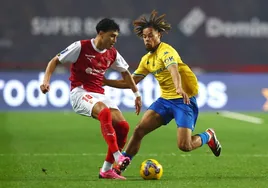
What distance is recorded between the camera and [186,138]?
1102 cm

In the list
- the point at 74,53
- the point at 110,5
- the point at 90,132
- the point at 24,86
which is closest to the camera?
the point at 74,53

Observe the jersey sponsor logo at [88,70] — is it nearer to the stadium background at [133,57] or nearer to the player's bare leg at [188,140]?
the player's bare leg at [188,140]

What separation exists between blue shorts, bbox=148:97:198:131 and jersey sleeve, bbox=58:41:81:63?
3.99 feet

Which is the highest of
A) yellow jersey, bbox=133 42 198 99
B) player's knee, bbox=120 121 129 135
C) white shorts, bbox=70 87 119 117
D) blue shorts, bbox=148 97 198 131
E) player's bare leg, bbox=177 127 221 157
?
yellow jersey, bbox=133 42 198 99

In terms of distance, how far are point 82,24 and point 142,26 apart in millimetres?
11294

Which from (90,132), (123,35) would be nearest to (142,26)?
(90,132)

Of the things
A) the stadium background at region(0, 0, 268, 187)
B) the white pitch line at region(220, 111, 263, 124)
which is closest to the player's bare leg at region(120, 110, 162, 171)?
the stadium background at region(0, 0, 268, 187)

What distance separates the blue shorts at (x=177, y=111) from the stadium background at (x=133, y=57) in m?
4.33

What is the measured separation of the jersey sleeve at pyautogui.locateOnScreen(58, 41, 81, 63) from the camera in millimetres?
10766

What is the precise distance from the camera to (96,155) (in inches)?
530

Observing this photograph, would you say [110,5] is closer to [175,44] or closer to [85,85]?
[175,44]

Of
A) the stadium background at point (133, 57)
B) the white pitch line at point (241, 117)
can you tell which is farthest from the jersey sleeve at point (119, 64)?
the white pitch line at point (241, 117)

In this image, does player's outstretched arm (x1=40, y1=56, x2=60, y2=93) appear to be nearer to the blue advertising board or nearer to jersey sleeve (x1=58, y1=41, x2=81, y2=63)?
jersey sleeve (x1=58, y1=41, x2=81, y2=63)

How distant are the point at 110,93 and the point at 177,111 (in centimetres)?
909
